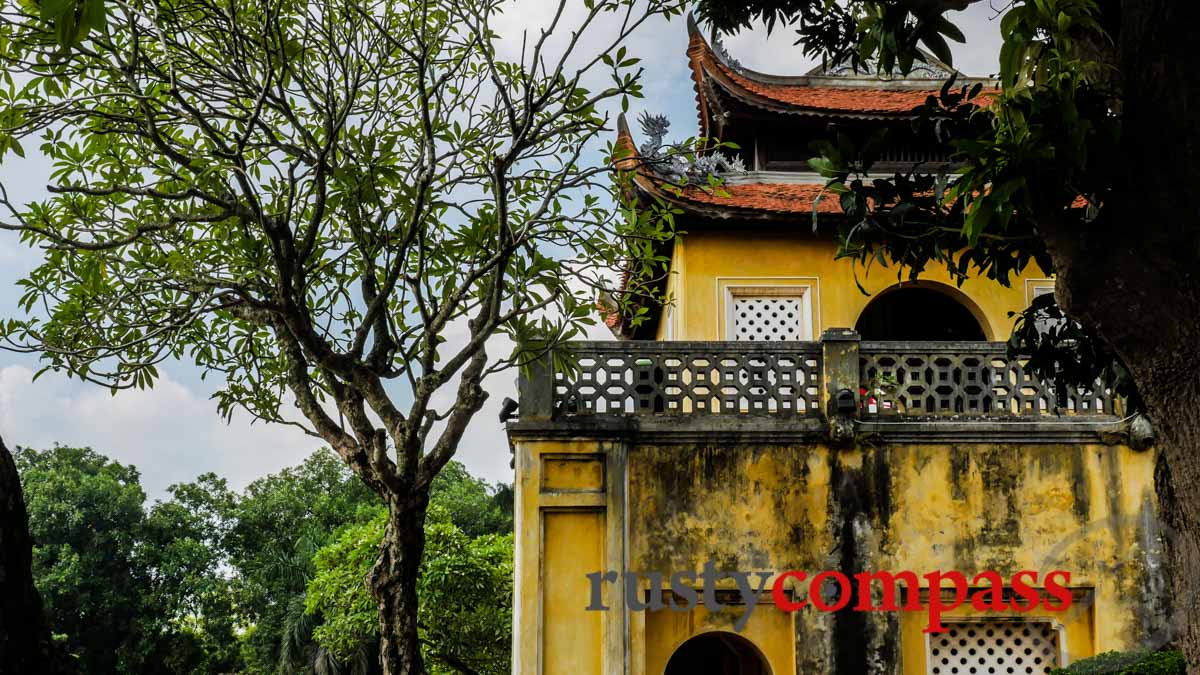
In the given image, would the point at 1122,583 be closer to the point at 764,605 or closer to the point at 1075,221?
the point at 764,605

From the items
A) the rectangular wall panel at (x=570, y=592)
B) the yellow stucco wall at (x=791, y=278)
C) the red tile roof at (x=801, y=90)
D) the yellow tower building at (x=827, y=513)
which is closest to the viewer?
the rectangular wall panel at (x=570, y=592)

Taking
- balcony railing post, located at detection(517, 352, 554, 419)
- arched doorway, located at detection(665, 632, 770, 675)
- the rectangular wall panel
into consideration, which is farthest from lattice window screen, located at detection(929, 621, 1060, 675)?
balcony railing post, located at detection(517, 352, 554, 419)

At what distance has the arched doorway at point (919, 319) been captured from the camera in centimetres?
1374

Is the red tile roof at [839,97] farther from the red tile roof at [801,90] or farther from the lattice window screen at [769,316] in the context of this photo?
the lattice window screen at [769,316]

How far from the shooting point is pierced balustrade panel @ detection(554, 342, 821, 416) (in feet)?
32.5

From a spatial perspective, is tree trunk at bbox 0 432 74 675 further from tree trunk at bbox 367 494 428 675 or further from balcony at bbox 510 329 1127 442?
balcony at bbox 510 329 1127 442

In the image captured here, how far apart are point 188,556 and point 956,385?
91.2 feet

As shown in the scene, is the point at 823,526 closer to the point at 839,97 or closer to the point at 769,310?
the point at 769,310

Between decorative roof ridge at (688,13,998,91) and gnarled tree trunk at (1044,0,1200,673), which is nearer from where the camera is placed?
gnarled tree trunk at (1044,0,1200,673)

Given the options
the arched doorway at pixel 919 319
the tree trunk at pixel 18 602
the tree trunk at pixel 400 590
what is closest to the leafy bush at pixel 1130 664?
the tree trunk at pixel 400 590

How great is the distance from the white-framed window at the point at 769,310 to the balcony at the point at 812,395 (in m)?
1.92

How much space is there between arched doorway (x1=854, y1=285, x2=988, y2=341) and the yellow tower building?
350 cm

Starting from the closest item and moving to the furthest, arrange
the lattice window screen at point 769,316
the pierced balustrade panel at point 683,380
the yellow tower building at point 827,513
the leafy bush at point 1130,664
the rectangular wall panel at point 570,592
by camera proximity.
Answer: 1. the leafy bush at point 1130,664
2. the rectangular wall panel at point 570,592
3. the yellow tower building at point 827,513
4. the pierced balustrade panel at point 683,380
5. the lattice window screen at point 769,316

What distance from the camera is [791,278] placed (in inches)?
479
